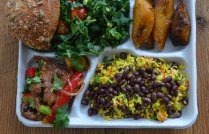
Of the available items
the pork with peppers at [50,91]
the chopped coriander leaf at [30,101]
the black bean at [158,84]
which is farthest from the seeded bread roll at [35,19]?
the black bean at [158,84]

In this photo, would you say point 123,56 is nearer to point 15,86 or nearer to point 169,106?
point 169,106

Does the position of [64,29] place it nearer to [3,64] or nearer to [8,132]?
[3,64]

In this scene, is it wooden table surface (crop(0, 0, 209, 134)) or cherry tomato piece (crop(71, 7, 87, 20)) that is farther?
wooden table surface (crop(0, 0, 209, 134))

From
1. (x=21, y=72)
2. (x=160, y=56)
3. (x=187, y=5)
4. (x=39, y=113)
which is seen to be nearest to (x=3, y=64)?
(x=21, y=72)

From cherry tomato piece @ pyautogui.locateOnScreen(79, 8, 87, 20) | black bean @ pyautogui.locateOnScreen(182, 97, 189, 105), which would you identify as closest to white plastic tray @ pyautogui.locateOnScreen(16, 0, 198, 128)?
black bean @ pyautogui.locateOnScreen(182, 97, 189, 105)

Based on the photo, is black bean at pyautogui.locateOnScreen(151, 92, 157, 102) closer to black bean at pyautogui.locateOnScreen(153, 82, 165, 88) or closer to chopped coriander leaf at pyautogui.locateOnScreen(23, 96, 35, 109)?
black bean at pyautogui.locateOnScreen(153, 82, 165, 88)
